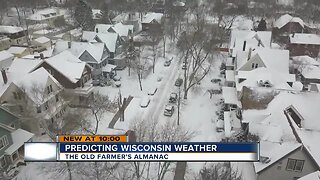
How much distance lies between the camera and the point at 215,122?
122 ft

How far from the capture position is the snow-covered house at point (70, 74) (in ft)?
128

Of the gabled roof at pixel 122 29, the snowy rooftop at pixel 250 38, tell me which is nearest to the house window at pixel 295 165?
the snowy rooftop at pixel 250 38

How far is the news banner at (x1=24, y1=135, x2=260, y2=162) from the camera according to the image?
13.1 metres

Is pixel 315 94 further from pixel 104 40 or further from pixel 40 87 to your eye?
pixel 104 40

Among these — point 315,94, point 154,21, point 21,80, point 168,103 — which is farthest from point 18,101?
point 154,21

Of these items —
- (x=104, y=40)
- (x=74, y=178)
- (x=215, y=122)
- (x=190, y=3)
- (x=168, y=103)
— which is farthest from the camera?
(x=190, y=3)

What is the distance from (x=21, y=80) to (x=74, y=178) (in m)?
14.8

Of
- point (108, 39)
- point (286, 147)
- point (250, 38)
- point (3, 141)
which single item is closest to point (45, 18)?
point (108, 39)

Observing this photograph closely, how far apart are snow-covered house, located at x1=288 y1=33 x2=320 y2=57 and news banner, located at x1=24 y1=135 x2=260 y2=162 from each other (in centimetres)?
5720

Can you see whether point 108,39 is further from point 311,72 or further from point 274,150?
point 274,150

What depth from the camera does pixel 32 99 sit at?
104ft

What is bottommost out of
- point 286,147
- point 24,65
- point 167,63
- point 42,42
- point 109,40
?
point 286,147

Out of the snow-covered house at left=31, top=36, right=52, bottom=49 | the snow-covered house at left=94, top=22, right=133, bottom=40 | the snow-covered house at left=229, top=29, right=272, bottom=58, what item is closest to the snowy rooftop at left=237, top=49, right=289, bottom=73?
the snow-covered house at left=229, top=29, right=272, bottom=58

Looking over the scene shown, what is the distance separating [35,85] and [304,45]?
57.8 metres
